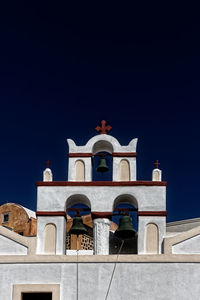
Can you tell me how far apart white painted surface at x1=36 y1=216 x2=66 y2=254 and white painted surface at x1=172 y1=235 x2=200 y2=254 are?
2633mm

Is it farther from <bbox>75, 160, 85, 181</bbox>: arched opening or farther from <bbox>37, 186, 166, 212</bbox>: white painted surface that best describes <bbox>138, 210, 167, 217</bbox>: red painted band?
<bbox>75, 160, 85, 181</bbox>: arched opening

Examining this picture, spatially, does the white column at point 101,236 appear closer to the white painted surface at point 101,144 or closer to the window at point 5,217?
the white painted surface at point 101,144

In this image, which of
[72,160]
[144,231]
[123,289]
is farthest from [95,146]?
[123,289]

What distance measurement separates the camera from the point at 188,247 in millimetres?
12867

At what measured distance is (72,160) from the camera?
1399 centimetres

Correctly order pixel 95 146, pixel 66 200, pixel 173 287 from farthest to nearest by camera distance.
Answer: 1. pixel 95 146
2. pixel 66 200
3. pixel 173 287

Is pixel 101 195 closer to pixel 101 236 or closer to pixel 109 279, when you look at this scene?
pixel 101 236

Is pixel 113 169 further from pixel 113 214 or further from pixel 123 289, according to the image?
pixel 123 289

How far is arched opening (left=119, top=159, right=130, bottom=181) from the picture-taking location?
1383cm

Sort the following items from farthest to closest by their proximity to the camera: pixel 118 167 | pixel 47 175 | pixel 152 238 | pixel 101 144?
pixel 101 144 → pixel 118 167 → pixel 47 175 → pixel 152 238

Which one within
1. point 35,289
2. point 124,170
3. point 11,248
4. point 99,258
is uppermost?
point 124,170

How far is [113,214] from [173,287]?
2.32 metres

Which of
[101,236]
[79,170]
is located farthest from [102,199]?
[79,170]

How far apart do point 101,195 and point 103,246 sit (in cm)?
124
